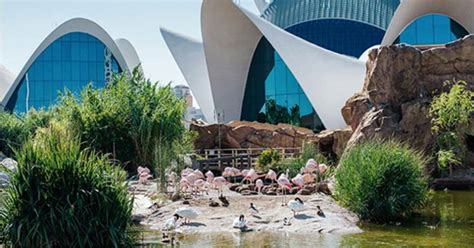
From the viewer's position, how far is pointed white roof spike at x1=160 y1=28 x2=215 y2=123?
37188 mm

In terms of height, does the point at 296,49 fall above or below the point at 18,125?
above

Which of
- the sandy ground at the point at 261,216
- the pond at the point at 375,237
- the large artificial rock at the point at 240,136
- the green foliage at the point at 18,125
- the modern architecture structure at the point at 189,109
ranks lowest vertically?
the pond at the point at 375,237

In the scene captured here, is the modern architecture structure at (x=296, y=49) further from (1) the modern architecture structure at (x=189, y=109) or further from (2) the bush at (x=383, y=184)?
(2) the bush at (x=383, y=184)

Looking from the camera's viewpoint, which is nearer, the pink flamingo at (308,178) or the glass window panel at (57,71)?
the pink flamingo at (308,178)

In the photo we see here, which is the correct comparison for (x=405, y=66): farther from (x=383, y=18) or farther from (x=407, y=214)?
(x=383, y=18)

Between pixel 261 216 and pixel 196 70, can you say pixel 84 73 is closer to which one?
pixel 196 70

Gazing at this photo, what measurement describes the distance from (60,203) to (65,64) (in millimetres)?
40593

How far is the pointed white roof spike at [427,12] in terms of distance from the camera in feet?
98.2

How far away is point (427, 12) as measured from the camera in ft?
102

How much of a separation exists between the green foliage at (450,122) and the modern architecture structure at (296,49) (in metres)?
9.98

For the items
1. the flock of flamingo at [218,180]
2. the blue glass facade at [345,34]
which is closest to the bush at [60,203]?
the flock of flamingo at [218,180]

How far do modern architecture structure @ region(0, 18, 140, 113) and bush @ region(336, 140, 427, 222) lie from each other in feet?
121

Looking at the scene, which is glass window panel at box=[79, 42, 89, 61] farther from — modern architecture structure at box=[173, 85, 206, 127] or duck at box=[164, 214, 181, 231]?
duck at box=[164, 214, 181, 231]

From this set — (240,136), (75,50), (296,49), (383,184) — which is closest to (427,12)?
(296,49)
